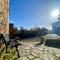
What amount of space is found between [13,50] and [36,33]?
7.70 m

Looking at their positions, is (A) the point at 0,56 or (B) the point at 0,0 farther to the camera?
(B) the point at 0,0

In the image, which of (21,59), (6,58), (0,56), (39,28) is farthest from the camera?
(39,28)

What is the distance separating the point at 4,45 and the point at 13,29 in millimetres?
5473

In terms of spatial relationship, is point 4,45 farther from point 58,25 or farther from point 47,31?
point 58,25

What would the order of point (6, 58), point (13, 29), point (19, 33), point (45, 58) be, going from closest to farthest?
1. point (6, 58)
2. point (45, 58)
3. point (13, 29)
4. point (19, 33)

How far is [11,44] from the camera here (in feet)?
14.9

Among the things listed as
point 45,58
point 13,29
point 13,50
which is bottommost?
point 45,58

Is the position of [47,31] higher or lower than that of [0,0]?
lower

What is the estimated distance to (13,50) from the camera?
15.2 ft

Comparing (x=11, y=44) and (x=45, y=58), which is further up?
(x=11, y=44)

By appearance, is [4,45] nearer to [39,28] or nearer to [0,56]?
[0,56]

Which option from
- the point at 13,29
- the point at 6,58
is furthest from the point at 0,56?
the point at 13,29

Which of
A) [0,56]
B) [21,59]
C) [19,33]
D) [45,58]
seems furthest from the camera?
[19,33]

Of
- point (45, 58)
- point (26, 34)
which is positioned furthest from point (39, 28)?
point (45, 58)
